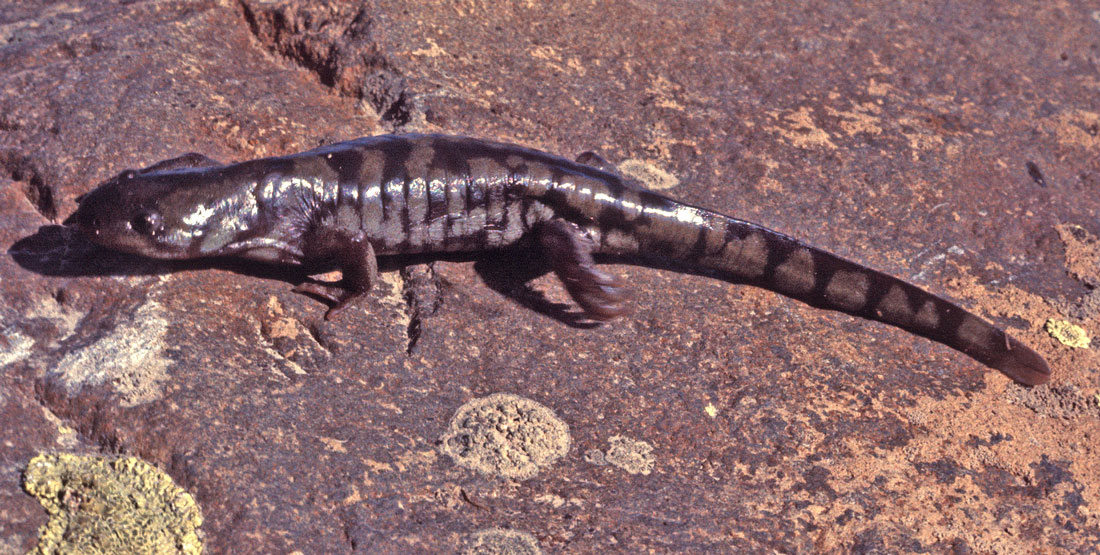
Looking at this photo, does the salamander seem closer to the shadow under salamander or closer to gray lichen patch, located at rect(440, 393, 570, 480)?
the shadow under salamander

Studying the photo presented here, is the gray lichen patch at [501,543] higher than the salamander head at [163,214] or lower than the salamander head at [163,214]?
lower

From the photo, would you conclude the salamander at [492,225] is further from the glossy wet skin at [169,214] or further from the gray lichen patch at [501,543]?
the gray lichen patch at [501,543]

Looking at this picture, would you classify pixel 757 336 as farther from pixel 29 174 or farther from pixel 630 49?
pixel 29 174

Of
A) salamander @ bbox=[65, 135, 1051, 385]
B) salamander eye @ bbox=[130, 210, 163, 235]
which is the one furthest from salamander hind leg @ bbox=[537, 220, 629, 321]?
salamander eye @ bbox=[130, 210, 163, 235]

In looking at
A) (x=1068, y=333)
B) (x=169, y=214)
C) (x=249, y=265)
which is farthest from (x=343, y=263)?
(x=1068, y=333)

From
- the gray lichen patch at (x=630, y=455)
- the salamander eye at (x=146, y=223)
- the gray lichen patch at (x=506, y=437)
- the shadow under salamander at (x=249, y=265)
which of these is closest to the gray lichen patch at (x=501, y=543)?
the gray lichen patch at (x=506, y=437)

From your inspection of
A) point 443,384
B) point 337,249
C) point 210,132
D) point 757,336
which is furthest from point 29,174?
point 757,336
